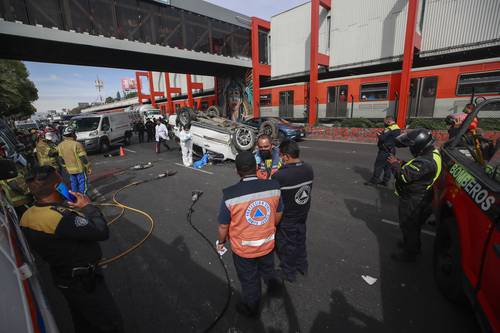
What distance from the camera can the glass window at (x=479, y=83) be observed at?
11523 mm

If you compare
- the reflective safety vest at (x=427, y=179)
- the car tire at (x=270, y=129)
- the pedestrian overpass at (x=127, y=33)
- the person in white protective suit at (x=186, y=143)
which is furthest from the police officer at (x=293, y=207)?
the pedestrian overpass at (x=127, y=33)

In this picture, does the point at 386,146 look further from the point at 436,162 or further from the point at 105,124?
the point at 105,124

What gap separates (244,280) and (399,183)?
2.26m

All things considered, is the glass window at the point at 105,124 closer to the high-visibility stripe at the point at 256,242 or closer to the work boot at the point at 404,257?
the high-visibility stripe at the point at 256,242

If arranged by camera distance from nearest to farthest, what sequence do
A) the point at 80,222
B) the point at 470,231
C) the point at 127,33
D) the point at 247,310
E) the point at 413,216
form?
the point at 80,222
the point at 470,231
the point at 247,310
the point at 413,216
the point at 127,33

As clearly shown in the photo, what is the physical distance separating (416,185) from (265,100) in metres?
20.6

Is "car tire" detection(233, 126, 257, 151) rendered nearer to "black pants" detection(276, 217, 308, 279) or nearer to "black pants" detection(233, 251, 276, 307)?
"black pants" detection(276, 217, 308, 279)

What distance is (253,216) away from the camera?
2.06 m

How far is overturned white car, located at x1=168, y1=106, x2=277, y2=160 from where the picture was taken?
8.61 meters

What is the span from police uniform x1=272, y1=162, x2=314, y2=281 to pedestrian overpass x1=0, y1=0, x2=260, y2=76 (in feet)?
54.2

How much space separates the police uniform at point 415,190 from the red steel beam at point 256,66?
20044 millimetres

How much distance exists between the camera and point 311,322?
236cm

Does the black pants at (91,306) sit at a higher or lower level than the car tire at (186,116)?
lower

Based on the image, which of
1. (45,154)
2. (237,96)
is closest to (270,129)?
(45,154)
